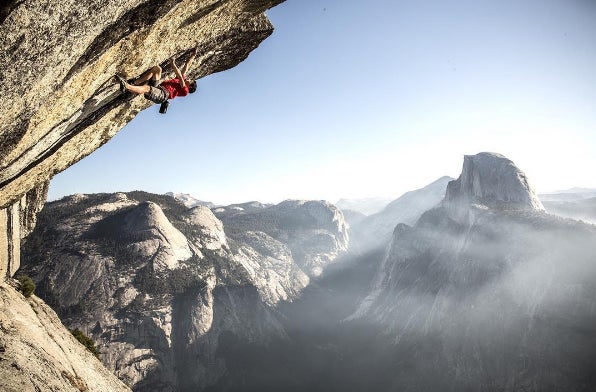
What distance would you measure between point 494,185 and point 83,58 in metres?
95.0

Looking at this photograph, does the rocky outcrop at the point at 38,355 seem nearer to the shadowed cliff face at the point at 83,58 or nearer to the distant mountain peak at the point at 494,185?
the shadowed cliff face at the point at 83,58

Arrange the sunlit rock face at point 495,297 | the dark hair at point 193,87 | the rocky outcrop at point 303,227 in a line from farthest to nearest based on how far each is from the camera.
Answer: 1. the rocky outcrop at point 303,227
2. the sunlit rock face at point 495,297
3. the dark hair at point 193,87

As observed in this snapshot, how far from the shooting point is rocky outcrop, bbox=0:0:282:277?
5.56m

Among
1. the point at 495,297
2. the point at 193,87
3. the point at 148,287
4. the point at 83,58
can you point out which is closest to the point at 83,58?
the point at 83,58

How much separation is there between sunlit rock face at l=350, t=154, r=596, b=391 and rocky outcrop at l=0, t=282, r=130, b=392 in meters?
54.9

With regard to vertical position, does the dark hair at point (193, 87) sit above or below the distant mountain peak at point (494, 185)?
above

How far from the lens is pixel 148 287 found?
64.0 meters

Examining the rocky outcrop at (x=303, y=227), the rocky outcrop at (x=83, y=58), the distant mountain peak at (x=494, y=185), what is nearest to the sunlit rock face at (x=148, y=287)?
the rocky outcrop at (x=303, y=227)

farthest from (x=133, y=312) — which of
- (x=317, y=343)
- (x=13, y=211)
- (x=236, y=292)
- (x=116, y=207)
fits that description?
(x=317, y=343)

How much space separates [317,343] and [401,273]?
31.7m

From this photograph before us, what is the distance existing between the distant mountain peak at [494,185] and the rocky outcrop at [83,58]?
84.6m

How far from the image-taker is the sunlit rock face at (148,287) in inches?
2211

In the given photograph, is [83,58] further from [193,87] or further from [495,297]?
[495,297]

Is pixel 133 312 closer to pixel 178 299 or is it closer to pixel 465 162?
pixel 178 299
